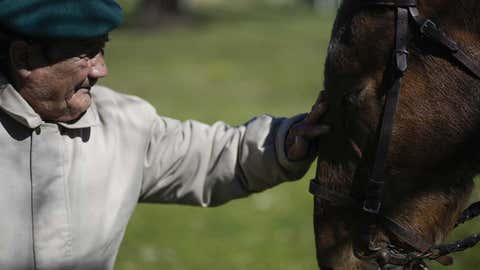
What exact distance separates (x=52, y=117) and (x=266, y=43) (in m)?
20.9

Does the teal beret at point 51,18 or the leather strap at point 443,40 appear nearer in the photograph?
the leather strap at point 443,40

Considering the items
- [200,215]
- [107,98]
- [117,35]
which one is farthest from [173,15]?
[107,98]

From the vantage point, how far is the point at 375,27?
283 centimetres

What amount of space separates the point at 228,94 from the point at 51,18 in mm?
13031

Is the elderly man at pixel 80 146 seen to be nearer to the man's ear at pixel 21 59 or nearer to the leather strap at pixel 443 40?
the man's ear at pixel 21 59

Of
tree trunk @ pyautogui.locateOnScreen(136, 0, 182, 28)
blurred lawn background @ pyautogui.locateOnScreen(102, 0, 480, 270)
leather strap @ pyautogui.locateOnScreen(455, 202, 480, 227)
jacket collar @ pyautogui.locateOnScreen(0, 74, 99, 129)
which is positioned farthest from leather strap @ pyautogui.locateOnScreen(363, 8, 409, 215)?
tree trunk @ pyautogui.locateOnScreen(136, 0, 182, 28)

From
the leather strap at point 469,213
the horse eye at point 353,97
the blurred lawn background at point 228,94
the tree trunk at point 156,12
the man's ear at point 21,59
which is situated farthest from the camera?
the tree trunk at point 156,12

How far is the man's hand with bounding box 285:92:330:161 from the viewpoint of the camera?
305 centimetres

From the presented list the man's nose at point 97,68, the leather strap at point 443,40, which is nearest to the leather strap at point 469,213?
the leather strap at point 443,40

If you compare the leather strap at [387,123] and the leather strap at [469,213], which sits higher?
the leather strap at [387,123]

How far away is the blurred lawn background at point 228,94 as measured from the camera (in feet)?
22.7

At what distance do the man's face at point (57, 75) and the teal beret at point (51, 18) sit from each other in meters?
0.07

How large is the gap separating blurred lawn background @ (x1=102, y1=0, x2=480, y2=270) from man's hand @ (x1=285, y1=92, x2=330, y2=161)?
11.0 ft

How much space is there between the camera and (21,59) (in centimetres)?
303
